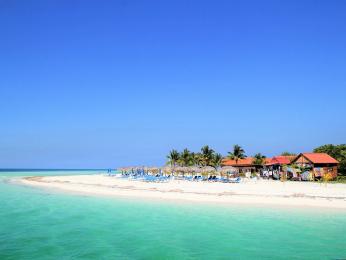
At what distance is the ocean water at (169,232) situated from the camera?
11.1m

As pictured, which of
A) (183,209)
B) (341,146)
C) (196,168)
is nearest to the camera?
(183,209)

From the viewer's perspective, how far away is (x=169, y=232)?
46.8 ft

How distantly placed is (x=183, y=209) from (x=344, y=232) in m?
8.93

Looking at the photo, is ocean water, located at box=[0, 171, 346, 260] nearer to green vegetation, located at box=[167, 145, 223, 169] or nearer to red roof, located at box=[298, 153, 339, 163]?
red roof, located at box=[298, 153, 339, 163]

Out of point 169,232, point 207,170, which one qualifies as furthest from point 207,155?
point 169,232

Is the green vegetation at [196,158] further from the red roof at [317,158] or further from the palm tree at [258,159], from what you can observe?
the red roof at [317,158]

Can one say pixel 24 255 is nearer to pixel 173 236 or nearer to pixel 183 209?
pixel 173 236

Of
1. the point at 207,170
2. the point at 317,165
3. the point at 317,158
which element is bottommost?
the point at 207,170

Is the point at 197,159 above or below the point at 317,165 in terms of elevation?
above

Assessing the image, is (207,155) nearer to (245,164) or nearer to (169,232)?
(245,164)

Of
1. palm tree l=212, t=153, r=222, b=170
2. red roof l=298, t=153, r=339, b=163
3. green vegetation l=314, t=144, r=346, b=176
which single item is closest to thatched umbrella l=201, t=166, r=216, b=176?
red roof l=298, t=153, r=339, b=163

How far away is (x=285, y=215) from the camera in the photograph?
18.0 metres

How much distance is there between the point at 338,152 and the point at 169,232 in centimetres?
4498

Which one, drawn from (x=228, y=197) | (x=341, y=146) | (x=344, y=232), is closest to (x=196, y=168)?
(x=228, y=197)
